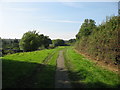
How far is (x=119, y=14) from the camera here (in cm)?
1319

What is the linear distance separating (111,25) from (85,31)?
2556 cm

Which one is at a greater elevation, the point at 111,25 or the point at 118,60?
the point at 111,25

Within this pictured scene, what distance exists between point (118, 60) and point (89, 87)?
6042mm

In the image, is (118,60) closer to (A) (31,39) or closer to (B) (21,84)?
(B) (21,84)

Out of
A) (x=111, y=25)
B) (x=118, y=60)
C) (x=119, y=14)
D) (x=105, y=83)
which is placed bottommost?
(x=105, y=83)

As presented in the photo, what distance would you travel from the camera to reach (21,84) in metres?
7.31

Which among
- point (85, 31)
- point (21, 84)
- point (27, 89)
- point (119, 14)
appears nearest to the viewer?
point (27, 89)

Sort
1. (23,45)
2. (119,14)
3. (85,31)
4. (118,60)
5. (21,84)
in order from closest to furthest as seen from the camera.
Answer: (21,84) < (118,60) < (119,14) < (85,31) < (23,45)

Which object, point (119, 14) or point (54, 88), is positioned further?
point (119, 14)

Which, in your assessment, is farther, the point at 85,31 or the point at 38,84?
the point at 85,31

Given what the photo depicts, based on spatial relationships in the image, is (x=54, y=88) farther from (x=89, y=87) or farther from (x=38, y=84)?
(x=89, y=87)

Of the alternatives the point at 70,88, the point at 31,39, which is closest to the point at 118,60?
the point at 70,88

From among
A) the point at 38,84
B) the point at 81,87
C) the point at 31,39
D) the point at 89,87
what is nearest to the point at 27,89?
the point at 38,84

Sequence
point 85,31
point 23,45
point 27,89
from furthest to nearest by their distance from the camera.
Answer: point 23,45 < point 85,31 < point 27,89
